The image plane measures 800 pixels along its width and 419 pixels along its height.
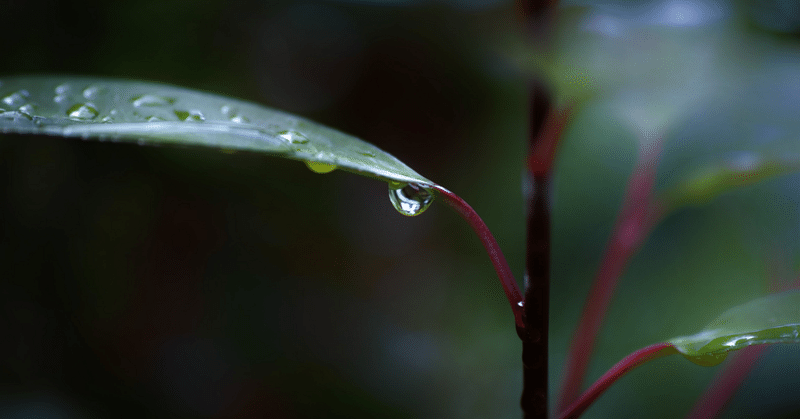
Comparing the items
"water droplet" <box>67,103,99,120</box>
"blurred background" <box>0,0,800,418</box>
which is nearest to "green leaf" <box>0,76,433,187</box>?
"water droplet" <box>67,103,99,120</box>

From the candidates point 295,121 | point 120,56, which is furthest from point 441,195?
point 120,56

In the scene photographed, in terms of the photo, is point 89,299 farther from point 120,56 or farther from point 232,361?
point 120,56

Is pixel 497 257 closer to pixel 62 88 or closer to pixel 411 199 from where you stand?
pixel 411 199

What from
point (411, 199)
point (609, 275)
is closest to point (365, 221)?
point (609, 275)

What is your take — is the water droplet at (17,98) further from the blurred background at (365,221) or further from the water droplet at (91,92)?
the blurred background at (365,221)

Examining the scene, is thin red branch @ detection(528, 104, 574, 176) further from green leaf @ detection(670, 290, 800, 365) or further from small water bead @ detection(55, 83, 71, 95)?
small water bead @ detection(55, 83, 71, 95)
